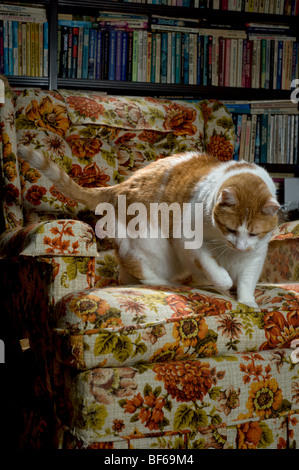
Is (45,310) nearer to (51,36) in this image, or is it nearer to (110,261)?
(110,261)

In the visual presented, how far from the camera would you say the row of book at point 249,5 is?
267cm

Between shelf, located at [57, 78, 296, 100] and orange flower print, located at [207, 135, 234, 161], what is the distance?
0.59 meters

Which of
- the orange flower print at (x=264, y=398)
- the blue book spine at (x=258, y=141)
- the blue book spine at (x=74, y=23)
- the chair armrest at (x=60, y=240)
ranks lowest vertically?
the orange flower print at (x=264, y=398)

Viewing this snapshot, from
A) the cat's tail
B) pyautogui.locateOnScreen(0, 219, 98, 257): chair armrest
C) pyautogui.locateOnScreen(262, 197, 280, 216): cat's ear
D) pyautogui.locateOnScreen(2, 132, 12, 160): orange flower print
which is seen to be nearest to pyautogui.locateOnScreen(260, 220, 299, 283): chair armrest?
pyautogui.locateOnScreen(262, 197, 280, 216): cat's ear

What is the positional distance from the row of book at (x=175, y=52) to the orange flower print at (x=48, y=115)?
63 cm

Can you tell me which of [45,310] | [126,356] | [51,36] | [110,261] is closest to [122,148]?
[110,261]

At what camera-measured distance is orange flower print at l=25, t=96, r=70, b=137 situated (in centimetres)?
197

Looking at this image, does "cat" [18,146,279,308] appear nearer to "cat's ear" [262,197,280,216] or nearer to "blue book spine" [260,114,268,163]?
"cat's ear" [262,197,280,216]

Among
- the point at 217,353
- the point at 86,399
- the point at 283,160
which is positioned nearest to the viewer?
the point at 86,399

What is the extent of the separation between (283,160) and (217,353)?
181 cm

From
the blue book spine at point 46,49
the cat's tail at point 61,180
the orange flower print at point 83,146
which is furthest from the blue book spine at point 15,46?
the cat's tail at point 61,180

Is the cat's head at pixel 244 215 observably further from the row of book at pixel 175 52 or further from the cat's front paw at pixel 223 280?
the row of book at pixel 175 52
